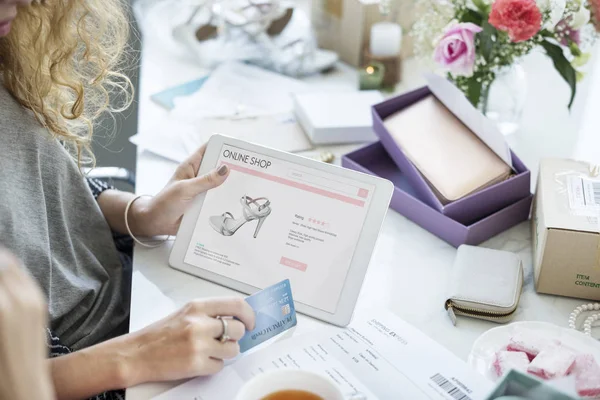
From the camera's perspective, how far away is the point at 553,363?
85 centimetres

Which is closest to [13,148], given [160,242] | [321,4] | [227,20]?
[160,242]

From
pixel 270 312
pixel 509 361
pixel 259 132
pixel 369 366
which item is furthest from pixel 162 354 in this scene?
pixel 259 132

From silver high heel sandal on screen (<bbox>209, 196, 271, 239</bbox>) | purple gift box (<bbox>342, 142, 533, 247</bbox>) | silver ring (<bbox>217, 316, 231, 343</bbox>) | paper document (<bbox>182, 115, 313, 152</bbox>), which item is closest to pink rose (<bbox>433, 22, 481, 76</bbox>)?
purple gift box (<bbox>342, 142, 533, 247</bbox>)

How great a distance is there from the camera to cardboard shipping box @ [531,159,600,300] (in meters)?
0.98

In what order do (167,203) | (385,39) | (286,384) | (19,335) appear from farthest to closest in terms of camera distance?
(385,39) < (167,203) < (286,384) < (19,335)

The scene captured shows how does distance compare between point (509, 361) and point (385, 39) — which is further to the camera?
point (385, 39)

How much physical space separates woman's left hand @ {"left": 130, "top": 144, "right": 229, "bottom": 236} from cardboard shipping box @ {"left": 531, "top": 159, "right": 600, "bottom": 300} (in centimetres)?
48

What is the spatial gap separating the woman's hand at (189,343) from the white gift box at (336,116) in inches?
24.4

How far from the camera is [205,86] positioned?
164 cm

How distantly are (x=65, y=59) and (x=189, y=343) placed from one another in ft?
1.88

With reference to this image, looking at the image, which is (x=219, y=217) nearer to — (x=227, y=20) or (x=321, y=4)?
(x=227, y=20)

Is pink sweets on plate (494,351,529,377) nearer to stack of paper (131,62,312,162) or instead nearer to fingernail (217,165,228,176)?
fingernail (217,165,228,176)

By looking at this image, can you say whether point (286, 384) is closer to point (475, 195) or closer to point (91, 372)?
point (91, 372)

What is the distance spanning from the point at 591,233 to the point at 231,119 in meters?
0.80
